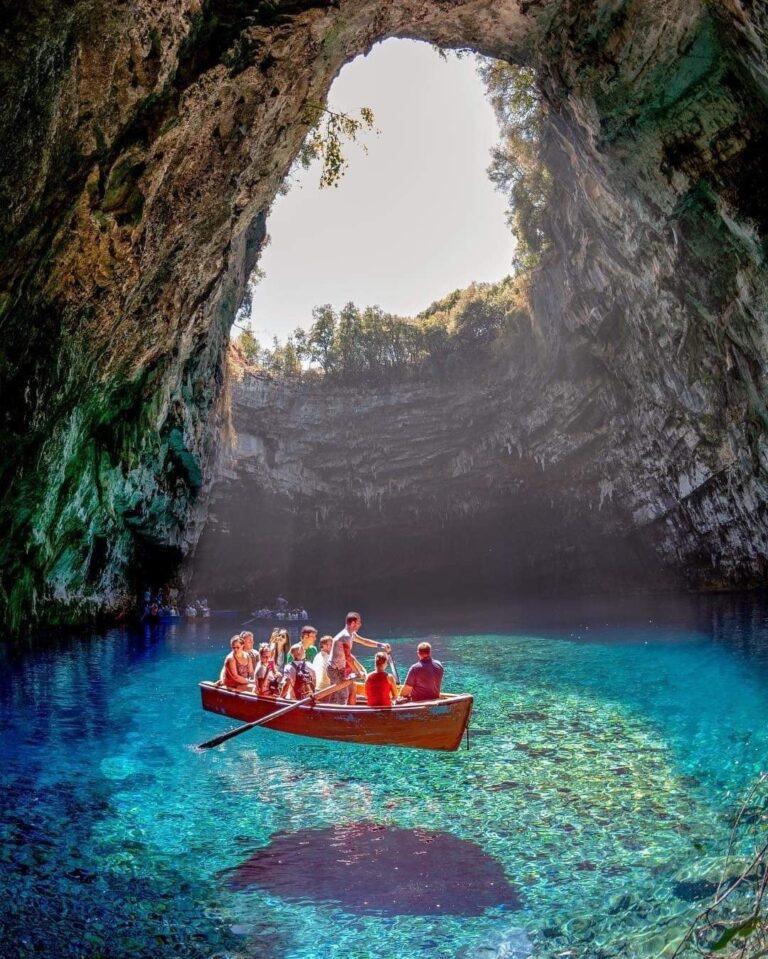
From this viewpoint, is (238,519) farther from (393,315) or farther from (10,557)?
(10,557)

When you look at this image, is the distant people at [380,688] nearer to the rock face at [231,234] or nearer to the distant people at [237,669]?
the distant people at [237,669]

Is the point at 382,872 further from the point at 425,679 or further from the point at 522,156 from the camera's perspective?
the point at 522,156

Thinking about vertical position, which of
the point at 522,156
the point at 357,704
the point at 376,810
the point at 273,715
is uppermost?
the point at 522,156

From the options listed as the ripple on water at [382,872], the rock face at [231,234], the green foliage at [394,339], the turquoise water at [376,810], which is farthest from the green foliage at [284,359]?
the ripple on water at [382,872]

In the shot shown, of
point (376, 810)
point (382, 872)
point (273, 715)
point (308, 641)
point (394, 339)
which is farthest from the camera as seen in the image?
point (394, 339)

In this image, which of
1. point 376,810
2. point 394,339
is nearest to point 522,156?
point 394,339

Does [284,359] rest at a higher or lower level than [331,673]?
higher

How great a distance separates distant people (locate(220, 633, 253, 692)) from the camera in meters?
9.92

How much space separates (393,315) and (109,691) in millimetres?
24275

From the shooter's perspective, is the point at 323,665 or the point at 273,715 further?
the point at 323,665

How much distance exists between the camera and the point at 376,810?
620 cm

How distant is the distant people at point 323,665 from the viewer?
31.6ft

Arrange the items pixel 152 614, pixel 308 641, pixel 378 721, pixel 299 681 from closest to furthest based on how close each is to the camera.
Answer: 1. pixel 378 721
2. pixel 299 681
3. pixel 308 641
4. pixel 152 614

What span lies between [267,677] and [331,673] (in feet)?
3.14
